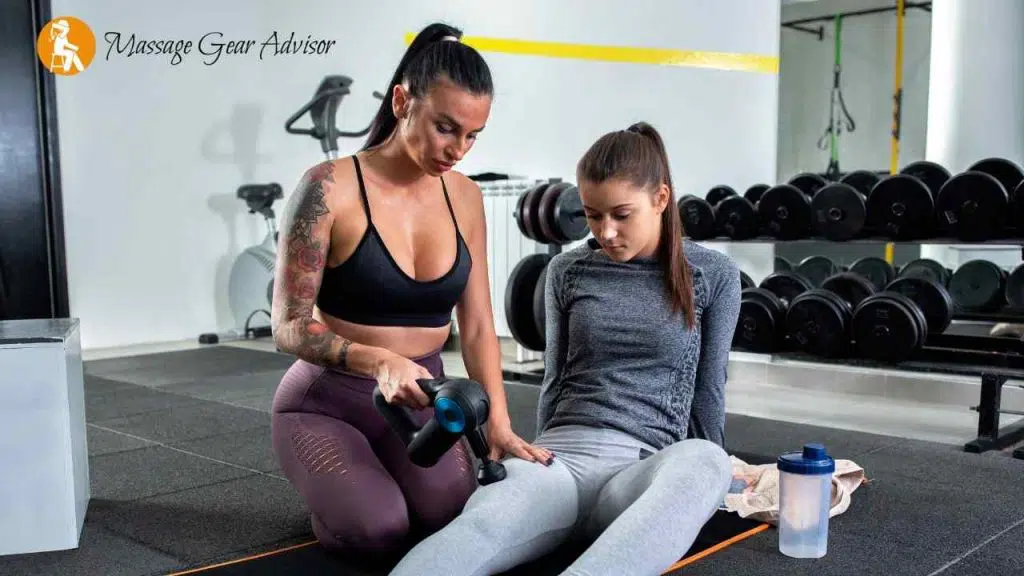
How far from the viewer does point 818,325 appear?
11.3 feet

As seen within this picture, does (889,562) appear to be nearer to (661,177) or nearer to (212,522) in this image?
(661,177)

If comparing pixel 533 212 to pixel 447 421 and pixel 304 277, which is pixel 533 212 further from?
pixel 447 421

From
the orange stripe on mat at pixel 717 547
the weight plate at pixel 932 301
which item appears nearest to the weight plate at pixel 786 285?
the weight plate at pixel 932 301

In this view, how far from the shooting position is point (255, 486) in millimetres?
2459

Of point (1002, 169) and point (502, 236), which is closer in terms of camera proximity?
point (1002, 169)

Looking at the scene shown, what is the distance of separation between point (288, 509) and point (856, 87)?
787 centimetres

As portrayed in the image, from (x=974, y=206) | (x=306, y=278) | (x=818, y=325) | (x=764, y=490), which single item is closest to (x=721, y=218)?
(x=818, y=325)

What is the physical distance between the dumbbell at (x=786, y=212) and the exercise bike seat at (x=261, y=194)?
279cm

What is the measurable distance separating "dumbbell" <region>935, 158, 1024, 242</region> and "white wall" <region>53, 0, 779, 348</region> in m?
2.84

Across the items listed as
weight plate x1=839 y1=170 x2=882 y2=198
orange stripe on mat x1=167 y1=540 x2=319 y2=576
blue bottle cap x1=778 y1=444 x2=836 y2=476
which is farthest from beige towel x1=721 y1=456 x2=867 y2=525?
weight plate x1=839 y1=170 x2=882 y2=198

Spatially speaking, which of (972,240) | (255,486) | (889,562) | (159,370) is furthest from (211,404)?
(972,240)

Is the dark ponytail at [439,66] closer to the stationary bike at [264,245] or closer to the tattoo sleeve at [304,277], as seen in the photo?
the tattoo sleeve at [304,277]

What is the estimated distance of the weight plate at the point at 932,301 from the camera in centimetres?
358

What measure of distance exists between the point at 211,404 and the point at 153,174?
2.17 meters
